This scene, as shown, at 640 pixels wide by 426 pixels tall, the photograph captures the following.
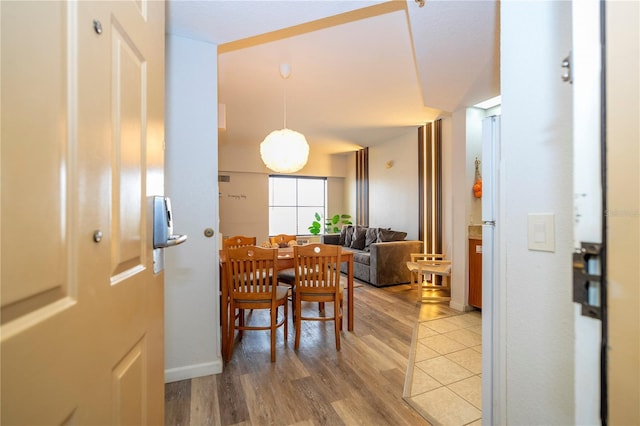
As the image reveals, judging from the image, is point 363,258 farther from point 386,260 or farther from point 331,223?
point 331,223

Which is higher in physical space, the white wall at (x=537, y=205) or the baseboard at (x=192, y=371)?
the white wall at (x=537, y=205)

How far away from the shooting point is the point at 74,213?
1.61 ft

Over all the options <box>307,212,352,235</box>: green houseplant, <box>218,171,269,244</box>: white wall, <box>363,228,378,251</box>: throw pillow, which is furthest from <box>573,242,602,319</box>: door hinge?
<box>307,212,352,235</box>: green houseplant

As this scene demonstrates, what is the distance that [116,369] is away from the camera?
0.63m

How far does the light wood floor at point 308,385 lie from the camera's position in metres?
1.62

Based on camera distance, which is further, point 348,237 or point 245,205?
point 245,205

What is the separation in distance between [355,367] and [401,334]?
2.63ft

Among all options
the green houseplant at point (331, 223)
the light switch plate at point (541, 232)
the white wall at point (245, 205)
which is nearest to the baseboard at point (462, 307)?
the light switch plate at point (541, 232)

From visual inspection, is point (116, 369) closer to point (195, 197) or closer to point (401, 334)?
point (195, 197)

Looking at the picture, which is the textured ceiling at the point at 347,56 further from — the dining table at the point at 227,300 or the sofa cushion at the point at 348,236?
the sofa cushion at the point at 348,236

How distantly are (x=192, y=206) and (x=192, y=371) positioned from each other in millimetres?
1166

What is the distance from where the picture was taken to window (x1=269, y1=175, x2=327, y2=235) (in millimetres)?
7246

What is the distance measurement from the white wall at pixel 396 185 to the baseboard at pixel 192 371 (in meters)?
4.09

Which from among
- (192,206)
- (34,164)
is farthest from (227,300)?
(34,164)
